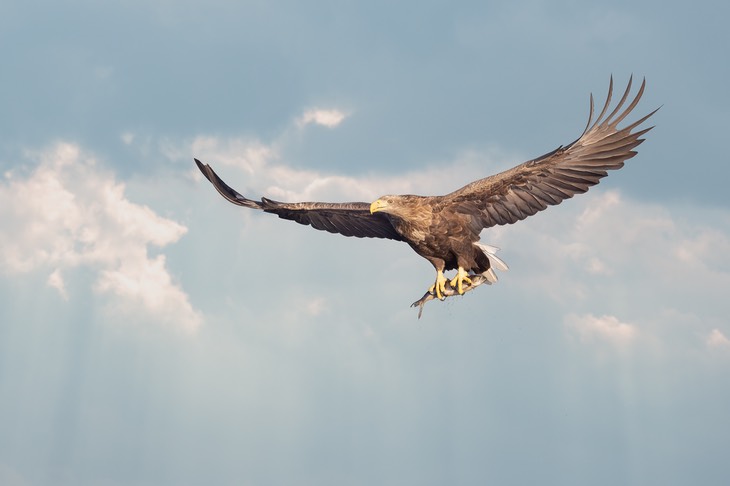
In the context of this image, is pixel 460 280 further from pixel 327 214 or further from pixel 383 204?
pixel 327 214

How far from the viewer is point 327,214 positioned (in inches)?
754

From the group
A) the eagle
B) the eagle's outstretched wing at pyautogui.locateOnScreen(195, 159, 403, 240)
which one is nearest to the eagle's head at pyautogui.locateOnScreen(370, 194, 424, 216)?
the eagle

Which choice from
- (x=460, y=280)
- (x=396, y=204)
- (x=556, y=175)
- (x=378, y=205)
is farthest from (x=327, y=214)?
(x=556, y=175)

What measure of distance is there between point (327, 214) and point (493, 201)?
11.3 ft

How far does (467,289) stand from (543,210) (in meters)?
1.75

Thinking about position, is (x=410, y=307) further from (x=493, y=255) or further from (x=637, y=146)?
(x=637, y=146)

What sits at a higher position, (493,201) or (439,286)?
(493,201)

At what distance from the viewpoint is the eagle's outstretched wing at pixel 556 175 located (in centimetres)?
1656

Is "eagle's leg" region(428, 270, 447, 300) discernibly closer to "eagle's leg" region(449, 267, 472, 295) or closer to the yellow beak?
"eagle's leg" region(449, 267, 472, 295)

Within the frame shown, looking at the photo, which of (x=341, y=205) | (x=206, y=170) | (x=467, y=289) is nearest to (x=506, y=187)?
(x=467, y=289)

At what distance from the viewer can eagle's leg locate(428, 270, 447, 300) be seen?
56.9 feet

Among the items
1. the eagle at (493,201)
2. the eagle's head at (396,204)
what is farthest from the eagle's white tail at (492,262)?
the eagle's head at (396,204)

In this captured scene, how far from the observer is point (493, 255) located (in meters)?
17.5

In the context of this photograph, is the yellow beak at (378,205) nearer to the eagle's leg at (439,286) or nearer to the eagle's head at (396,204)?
the eagle's head at (396,204)
